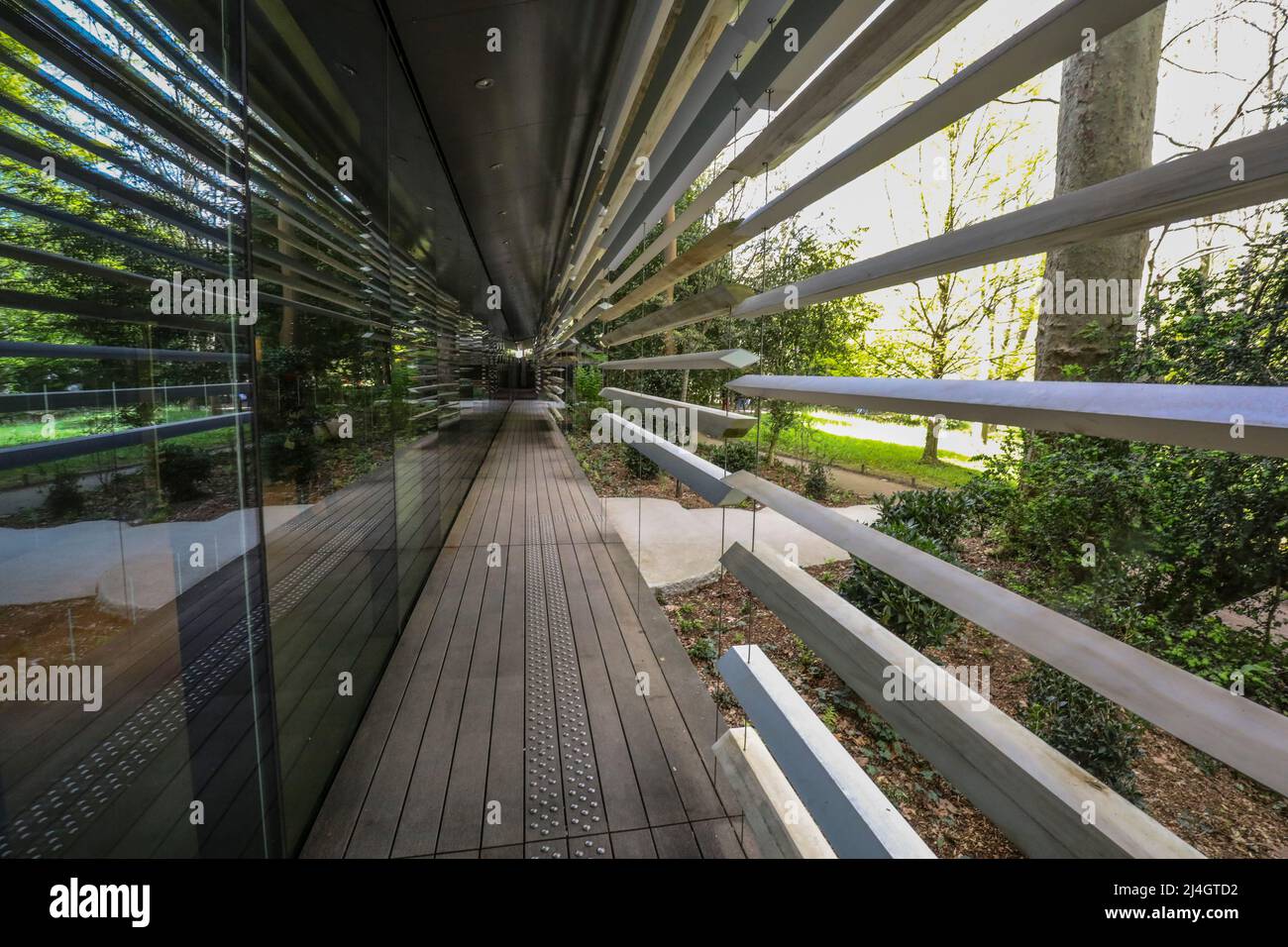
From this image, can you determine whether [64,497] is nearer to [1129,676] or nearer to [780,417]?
[1129,676]

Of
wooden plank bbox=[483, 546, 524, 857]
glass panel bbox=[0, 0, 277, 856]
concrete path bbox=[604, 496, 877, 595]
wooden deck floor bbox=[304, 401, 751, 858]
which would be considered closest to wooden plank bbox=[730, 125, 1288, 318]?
glass panel bbox=[0, 0, 277, 856]

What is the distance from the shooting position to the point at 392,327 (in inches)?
107

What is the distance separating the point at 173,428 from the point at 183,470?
0.26 feet

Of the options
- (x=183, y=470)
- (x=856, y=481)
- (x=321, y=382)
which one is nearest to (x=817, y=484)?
(x=856, y=481)

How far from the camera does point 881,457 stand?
6.77 m

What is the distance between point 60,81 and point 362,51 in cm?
185

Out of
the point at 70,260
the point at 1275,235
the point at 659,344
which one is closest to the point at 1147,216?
the point at 70,260

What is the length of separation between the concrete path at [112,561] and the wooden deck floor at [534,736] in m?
0.92

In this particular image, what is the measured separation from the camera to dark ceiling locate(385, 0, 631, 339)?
2053mm

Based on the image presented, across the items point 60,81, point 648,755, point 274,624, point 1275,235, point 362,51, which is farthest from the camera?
point 362,51

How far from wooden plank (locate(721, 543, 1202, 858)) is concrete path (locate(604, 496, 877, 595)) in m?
2.67

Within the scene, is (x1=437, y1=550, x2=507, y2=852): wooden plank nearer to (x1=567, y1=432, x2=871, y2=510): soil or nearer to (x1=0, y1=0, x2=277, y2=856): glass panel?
Answer: (x1=0, y1=0, x2=277, y2=856): glass panel

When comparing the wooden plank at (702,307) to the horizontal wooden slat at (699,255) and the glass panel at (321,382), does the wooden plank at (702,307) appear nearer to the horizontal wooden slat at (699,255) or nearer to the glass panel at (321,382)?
the horizontal wooden slat at (699,255)
